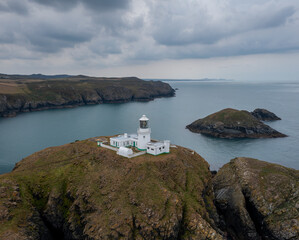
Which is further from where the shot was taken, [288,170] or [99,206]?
[288,170]


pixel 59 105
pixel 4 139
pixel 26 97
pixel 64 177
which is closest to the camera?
pixel 64 177

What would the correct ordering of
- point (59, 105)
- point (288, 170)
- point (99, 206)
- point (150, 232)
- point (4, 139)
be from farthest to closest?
point (59, 105) < point (4, 139) < point (288, 170) < point (99, 206) < point (150, 232)

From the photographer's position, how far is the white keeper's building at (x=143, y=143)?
4438cm

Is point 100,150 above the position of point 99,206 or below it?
above

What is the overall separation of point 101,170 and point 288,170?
38.7 meters

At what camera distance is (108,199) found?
111 ft

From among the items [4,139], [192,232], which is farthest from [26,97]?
[192,232]

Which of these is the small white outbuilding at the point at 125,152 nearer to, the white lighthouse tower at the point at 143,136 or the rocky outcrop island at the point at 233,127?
the white lighthouse tower at the point at 143,136

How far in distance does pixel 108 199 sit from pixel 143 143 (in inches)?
628

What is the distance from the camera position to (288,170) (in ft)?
143

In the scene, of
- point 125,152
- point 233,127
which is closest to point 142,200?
point 125,152

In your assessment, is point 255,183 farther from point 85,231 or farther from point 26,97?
point 26,97

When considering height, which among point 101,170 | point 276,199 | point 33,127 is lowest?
point 33,127

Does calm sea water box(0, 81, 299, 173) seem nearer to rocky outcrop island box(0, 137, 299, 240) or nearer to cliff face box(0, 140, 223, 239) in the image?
rocky outcrop island box(0, 137, 299, 240)
